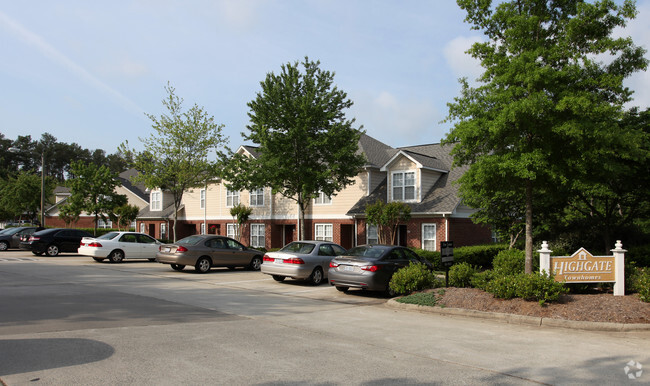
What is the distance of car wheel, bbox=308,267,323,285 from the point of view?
16.0 meters

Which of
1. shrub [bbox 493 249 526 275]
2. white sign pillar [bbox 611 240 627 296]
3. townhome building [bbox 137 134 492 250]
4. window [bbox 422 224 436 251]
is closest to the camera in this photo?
white sign pillar [bbox 611 240 627 296]

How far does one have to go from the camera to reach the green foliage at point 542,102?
1152 cm

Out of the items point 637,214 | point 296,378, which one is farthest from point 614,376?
point 637,214

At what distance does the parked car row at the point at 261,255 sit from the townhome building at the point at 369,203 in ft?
21.8

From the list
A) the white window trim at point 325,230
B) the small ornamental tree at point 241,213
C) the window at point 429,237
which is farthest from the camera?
the small ornamental tree at point 241,213

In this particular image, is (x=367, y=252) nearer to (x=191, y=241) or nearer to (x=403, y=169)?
(x=191, y=241)

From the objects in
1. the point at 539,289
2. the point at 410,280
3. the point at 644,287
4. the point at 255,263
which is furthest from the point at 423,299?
the point at 255,263

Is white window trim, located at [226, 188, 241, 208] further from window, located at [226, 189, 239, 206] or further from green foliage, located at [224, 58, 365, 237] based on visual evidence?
green foliage, located at [224, 58, 365, 237]

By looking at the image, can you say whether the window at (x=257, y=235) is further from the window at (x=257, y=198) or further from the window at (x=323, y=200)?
the window at (x=323, y=200)

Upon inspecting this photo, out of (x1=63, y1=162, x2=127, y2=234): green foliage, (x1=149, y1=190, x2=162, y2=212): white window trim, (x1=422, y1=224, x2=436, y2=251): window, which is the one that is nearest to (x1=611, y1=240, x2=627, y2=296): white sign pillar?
(x1=422, y1=224, x2=436, y2=251): window

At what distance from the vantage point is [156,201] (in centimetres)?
4394

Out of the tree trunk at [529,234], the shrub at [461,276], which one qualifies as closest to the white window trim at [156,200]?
the shrub at [461,276]

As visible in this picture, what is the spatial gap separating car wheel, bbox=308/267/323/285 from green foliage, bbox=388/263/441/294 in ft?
12.2

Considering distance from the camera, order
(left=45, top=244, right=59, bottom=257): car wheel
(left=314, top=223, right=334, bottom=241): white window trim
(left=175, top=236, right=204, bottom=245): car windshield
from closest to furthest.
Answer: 1. (left=175, top=236, right=204, bottom=245): car windshield
2. (left=45, top=244, right=59, bottom=257): car wheel
3. (left=314, top=223, right=334, bottom=241): white window trim
